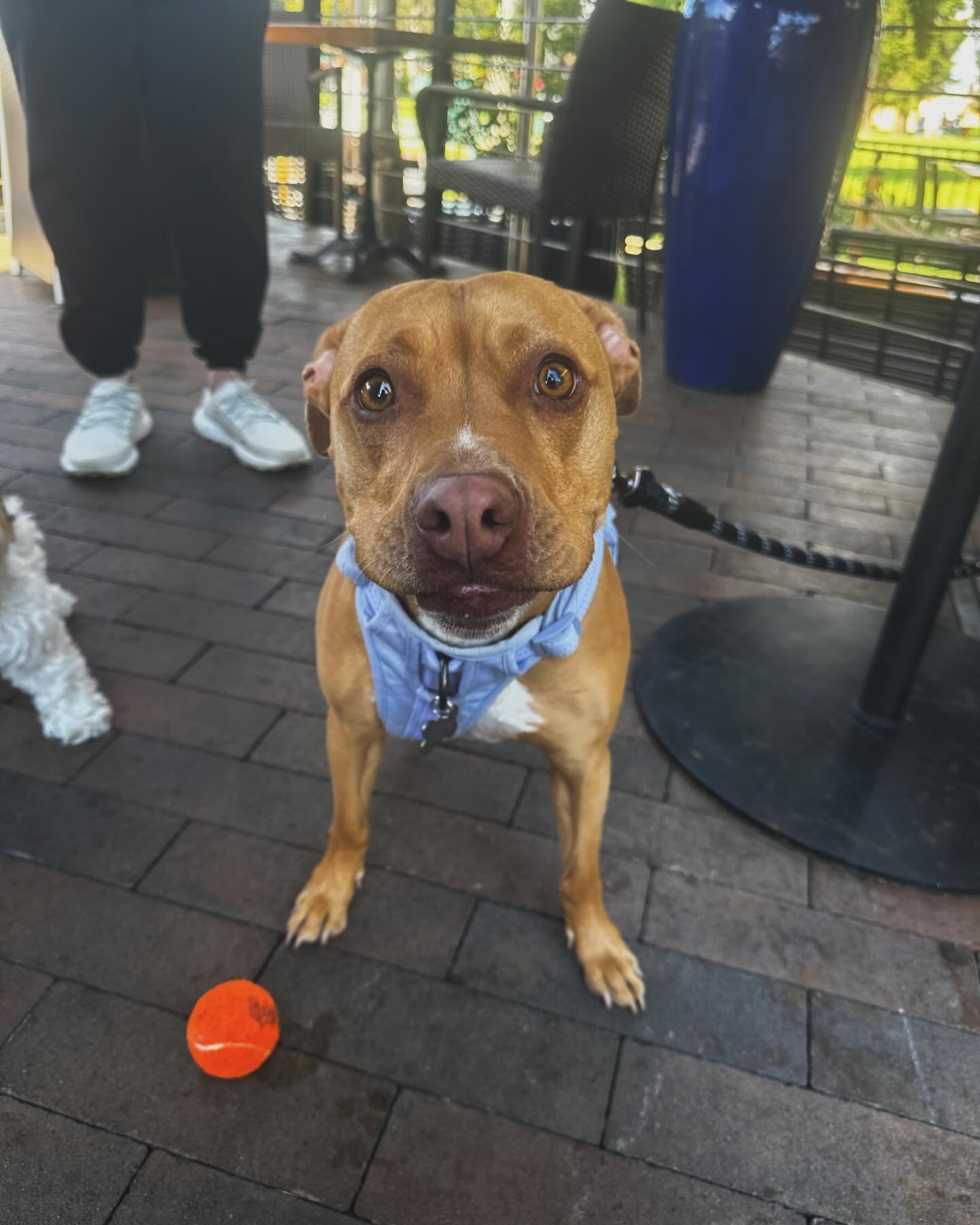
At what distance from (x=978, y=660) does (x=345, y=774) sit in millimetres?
1972

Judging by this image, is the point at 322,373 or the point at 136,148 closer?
the point at 322,373

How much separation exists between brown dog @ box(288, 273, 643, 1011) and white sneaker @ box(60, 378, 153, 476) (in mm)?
2105

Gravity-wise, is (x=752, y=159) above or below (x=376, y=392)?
above

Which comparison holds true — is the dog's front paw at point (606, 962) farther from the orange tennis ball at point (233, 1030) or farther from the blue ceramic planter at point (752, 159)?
the blue ceramic planter at point (752, 159)

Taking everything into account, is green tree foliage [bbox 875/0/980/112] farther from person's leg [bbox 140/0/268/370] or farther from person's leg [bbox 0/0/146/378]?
person's leg [bbox 0/0/146/378]

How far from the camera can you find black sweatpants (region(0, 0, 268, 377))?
298 centimetres

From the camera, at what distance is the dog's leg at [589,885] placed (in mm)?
1653

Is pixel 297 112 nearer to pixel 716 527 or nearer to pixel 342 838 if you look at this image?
pixel 716 527

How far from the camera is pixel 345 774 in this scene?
1.72 metres

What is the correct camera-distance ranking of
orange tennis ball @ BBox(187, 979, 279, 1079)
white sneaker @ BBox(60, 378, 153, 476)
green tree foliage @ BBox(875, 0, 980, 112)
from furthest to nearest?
green tree foliage @ BBox(875, 0, 980, 112) < white sneaker @ BBox(60, 378, 153, 476) < orange tennis ball @ BBox(187, 979, 279, 1079)

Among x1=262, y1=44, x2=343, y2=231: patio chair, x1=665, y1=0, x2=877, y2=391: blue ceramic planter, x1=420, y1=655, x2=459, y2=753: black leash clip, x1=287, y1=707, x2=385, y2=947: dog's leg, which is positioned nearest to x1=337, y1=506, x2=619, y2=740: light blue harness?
x1=420, y1=655, x2=459, y2=753: black leash clip

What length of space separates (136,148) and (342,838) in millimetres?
2703

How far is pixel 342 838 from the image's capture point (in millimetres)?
1798

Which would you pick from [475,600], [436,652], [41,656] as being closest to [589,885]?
[436,652]
